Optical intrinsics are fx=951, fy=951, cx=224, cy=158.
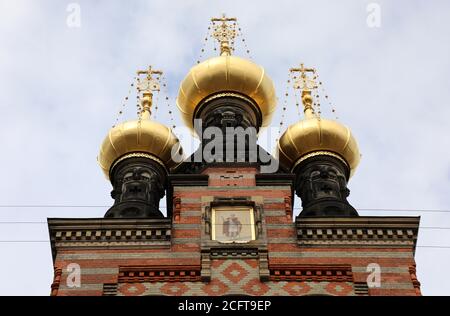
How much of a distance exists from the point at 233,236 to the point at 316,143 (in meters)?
5.62

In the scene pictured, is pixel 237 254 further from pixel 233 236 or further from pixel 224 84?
pixel 224 84

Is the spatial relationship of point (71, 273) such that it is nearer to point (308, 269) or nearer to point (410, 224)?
point (308, 269)

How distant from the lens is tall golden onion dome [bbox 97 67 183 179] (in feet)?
79.3

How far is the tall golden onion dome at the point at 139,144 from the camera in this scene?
79.3ft

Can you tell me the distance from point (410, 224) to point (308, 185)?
412 cm

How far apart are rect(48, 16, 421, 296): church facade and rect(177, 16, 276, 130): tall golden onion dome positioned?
A: 913 mm

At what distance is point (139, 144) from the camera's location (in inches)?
952

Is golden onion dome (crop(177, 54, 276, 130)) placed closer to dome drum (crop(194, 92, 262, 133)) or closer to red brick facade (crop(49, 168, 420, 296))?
dome drum (crop(194, 92, 262, 133))

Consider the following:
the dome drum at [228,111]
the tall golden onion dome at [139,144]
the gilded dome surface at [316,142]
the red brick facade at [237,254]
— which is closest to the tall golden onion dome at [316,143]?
the gilded dome surface at [316,142]
